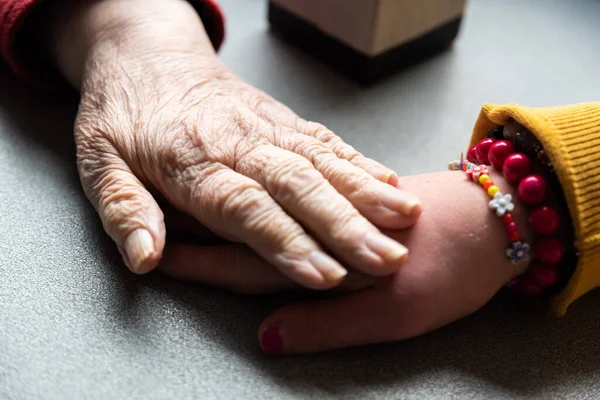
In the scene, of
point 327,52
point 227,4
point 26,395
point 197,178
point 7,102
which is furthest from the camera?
point 227,4

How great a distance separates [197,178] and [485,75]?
2.05 ft

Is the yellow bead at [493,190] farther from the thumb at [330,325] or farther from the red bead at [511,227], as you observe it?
the thumb at [330,325]

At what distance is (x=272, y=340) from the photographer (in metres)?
0.54

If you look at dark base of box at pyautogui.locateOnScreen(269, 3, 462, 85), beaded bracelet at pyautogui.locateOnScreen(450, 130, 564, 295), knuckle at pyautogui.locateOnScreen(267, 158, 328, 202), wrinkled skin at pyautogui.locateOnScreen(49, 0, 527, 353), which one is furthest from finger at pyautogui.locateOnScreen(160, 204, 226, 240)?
dark base of box at pyautogui.locateOnScreen(269, 3, 462, 85)

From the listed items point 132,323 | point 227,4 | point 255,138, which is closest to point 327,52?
point 227,4

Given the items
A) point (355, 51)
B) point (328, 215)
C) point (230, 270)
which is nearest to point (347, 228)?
point (328, 215)

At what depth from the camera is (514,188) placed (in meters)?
0.59

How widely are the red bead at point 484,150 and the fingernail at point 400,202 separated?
0.11m

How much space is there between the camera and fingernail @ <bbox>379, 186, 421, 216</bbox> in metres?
0.56

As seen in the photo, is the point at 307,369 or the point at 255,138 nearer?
the point at 307,369

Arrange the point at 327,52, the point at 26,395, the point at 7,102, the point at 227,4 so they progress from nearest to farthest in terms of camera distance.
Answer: the point at 26,395, the point at 7,102, the point at 327,52, the point at 227,4

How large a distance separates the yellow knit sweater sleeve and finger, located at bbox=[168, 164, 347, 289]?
218 millimetres

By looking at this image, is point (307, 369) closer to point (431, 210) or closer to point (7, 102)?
point (431, 210)

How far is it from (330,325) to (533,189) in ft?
0.72
